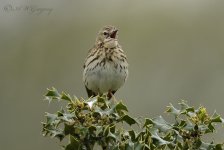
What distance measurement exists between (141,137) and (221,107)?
553 centimetres

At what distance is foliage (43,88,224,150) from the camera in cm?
358

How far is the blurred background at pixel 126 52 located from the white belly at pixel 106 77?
124cm

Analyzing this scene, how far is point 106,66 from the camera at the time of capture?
6.95 meters

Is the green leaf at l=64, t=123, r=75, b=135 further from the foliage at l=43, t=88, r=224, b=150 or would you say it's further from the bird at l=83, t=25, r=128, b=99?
the bird at l=83, t=25, r=128, b=99

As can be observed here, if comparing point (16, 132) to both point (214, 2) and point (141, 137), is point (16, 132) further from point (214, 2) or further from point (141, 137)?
point (141, 137)

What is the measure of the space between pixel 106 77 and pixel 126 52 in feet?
11.6

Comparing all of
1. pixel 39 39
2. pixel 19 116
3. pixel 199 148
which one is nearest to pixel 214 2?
pixel 39 39

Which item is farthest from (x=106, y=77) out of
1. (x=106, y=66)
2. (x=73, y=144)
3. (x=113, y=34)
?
(x=73, y=144)

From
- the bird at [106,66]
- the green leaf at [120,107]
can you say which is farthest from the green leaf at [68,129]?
the bird at [106,66]

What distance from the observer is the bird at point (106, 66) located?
693 centimetres

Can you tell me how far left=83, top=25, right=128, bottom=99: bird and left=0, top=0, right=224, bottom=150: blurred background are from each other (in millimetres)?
1245

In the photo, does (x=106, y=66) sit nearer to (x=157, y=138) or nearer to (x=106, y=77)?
(x=106, y=77)

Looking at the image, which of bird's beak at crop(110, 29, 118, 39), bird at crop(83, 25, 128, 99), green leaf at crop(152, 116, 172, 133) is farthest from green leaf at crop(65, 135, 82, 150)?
bird's beak at crop(110, 29, 118, 39)

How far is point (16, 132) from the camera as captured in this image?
8844 mm
